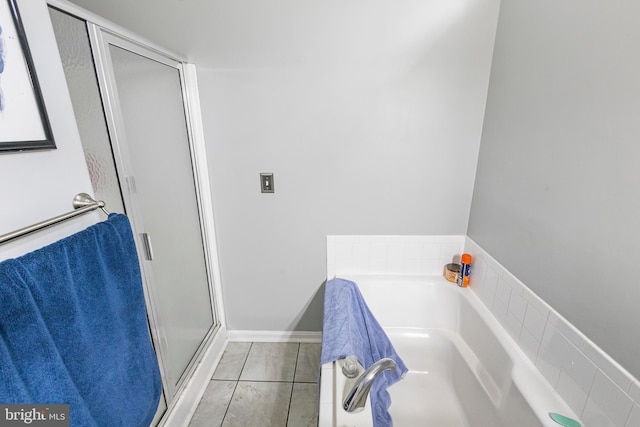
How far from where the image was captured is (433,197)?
1610mm

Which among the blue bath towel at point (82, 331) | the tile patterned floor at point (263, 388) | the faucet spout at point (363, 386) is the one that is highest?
the blue bath towel at point (82, 331)

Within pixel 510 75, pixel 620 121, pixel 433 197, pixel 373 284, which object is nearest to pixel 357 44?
pixel 510 75

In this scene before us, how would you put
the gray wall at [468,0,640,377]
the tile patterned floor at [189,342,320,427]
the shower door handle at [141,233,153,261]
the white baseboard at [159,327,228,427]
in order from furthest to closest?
the tile patterned floor at [189,342,320,427] → the white baseboard at [159,327,228,427] → the shower door handle at [141,233,153,261] → the gray wall at [468,0,640,377]

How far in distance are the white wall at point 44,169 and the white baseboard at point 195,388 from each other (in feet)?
3.42

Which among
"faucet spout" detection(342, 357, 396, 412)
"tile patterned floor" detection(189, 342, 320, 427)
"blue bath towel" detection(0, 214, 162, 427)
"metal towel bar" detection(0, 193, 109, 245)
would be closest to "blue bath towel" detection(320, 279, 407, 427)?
"faucet spout" detection(342, 357, 396, 412)

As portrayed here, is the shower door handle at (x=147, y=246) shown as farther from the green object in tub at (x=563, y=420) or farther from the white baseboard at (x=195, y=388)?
the green object in tub at (x=563, y=420)

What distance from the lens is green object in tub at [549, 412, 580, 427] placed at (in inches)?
33.9

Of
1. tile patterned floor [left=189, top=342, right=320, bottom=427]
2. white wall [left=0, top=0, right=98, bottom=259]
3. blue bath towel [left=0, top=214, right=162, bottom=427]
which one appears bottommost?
tile patterned floor [left=189, top=342, right=320, bottom=427]

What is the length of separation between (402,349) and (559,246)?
3.22ft

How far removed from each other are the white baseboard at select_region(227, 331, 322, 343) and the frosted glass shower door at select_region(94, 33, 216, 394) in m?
0.31

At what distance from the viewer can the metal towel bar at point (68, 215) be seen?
578mm

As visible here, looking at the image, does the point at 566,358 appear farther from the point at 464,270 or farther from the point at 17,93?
the point at 17,93

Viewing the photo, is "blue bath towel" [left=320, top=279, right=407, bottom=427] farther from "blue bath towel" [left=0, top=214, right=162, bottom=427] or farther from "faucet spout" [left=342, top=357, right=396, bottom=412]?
"blue bath towel" [left=0, top=214, right=162, bottom=427]

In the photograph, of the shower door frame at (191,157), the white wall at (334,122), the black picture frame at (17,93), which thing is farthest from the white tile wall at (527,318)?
the black picture frame at (17,93)
